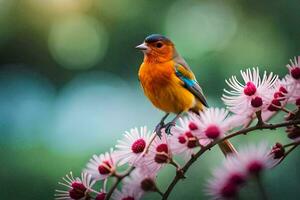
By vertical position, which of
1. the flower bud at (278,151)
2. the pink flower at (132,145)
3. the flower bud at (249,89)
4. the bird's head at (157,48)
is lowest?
the flower bud at (278,151)

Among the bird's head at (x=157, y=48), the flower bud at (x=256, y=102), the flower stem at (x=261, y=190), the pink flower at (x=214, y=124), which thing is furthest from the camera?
the bird's head at (x=157, y=48)

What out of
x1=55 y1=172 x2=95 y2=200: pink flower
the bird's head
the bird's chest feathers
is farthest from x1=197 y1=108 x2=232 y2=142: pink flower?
the bird's head

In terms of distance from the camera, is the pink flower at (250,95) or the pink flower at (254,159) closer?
the pink flower at (254,159)

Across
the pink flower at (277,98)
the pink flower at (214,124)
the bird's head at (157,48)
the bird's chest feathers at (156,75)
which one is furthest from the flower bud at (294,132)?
the bird's head at (157,48)

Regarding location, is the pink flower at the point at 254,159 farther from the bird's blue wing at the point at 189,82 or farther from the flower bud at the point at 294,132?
the bird's blue wing at the point at 189,82

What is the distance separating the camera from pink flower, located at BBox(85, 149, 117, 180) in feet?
3.06

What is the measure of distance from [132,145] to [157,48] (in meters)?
1.11

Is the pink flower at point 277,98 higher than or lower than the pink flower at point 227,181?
higher

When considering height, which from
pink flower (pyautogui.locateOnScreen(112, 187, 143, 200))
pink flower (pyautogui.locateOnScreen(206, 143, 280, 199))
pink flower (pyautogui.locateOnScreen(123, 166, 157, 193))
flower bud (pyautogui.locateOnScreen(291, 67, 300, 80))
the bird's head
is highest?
the bird's head

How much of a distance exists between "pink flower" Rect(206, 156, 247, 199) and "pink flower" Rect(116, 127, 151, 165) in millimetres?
224

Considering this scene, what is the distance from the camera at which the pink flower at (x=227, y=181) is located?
0.69 meters

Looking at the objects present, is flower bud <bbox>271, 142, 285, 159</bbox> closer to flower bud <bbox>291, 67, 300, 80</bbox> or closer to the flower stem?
flower bud <bbox>291, 67, 300, 80</bbox>

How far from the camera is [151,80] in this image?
1.83 meters

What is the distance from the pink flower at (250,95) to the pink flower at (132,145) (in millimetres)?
155
